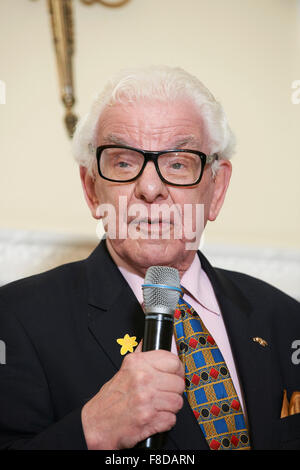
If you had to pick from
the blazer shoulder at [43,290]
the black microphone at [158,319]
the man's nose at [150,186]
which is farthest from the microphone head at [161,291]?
the blazer shoulder at [43,290]

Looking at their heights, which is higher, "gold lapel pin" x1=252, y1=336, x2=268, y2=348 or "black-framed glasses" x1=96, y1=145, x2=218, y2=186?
"black-framed glasses" x1=96, y1=145, x2=218, y2=186

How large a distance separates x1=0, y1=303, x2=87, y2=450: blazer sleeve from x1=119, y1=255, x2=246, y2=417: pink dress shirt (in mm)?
264

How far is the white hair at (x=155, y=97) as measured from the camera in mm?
1193

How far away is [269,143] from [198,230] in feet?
2.83

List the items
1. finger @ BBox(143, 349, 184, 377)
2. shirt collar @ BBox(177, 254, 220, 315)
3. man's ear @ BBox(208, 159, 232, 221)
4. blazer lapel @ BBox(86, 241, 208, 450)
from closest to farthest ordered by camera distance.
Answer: finger @ BBox(143, 349, 184, 377) < blazer lapel @ BBox(86, 241, 208, 450) < shirt collar @ BBox(177, 254, 220, 315) < man's ear @ BBox(208, 159, 232, 221)

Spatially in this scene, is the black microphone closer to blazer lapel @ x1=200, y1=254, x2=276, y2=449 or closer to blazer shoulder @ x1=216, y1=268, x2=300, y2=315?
blazer lapel @ x1=200, y1=254, x2=276, y2=449

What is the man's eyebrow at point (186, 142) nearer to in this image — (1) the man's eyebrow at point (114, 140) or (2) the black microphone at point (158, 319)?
(1) the man's eyebrow at point (114, 140)

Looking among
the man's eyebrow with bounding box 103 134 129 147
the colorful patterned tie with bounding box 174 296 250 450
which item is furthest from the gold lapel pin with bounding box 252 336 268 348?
the man's eyebrow with bounding box 103 134 129 147

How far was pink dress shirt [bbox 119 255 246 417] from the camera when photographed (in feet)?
3.90

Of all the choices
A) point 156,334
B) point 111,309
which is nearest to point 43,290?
point 111,309

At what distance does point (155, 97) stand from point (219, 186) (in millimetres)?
287

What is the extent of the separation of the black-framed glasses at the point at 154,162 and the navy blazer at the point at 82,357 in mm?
209

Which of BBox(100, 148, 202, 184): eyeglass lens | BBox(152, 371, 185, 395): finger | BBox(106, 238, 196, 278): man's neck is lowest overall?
BBox(152, 371, 185, 395): finger

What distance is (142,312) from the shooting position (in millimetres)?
1147
